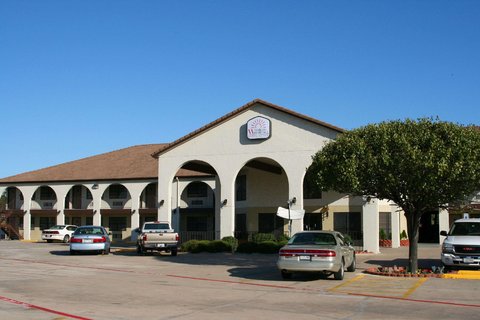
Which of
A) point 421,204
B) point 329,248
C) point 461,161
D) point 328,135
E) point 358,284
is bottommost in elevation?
point 358,284

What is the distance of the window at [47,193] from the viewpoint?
4914cm

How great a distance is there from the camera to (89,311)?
1129 cm

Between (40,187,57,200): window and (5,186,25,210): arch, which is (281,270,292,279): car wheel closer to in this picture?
(40,187,57,200): window

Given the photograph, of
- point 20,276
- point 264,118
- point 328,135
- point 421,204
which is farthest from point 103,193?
point 421,204

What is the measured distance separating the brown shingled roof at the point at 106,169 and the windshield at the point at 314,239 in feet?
86.2

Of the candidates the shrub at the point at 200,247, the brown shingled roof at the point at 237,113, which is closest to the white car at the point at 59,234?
the brown shingled roof at the point at 237,113

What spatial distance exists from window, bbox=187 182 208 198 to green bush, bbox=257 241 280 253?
1478 centimetres

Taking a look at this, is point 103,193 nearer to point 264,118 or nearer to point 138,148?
point 138,148

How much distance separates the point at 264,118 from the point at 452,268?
15.1 metres

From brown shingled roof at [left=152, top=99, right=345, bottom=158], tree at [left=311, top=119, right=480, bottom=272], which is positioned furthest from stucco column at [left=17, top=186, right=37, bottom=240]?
tree at [left=311, top=119, right=480, bottom=272]

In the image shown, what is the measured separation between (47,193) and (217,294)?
3858 cm

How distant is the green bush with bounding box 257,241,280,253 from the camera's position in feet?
97.5

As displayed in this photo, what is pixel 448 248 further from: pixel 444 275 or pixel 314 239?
pixel 314 239

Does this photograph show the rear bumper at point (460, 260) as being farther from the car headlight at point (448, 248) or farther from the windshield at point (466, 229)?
the windshield at point (466, 229)
